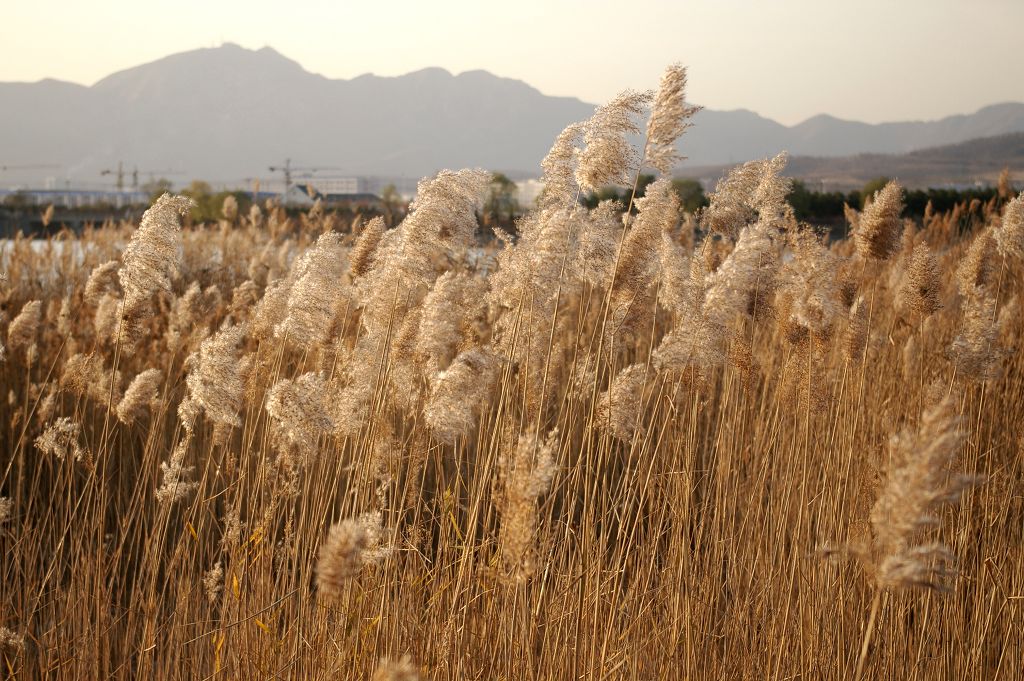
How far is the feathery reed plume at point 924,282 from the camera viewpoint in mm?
3211

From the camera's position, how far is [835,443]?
2.97 m

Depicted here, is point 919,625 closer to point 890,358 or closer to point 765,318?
point 765,318

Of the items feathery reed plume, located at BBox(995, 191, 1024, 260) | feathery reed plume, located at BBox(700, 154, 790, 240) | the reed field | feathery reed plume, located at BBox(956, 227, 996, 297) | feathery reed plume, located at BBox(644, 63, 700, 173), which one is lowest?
the reed field

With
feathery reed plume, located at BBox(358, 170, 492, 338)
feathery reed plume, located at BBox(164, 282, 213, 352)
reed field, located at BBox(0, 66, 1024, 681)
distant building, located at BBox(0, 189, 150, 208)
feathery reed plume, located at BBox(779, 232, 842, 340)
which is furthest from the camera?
distant building, located at BBox(0, 189, 150, 208)

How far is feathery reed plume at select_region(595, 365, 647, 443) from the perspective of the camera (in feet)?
8.79

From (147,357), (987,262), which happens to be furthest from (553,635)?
(147,357)

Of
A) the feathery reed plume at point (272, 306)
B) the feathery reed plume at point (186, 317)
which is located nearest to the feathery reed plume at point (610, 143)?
the feathery reed plume at point (272, 306)

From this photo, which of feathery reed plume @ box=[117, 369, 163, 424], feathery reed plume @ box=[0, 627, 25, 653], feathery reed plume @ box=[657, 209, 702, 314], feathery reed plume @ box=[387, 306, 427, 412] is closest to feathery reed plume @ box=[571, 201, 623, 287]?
feathery reed plume @ box=[657, 209, 702, 314]

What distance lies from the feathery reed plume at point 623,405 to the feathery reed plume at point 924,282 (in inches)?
42.1

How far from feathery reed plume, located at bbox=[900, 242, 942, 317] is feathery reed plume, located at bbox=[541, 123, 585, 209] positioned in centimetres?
118

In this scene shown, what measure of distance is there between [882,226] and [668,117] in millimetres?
1038

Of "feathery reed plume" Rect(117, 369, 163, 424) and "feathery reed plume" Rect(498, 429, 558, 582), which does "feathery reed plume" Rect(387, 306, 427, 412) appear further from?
"feathery reed plume" Rect(498, 429, 558, 582)

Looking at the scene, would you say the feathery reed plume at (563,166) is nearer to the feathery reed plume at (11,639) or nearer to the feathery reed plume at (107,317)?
the feathery reed plume at (11,639)

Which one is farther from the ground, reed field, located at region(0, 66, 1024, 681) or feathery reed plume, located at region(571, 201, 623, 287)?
feathery reed plume, located at region(571, 201, 623, 287)
